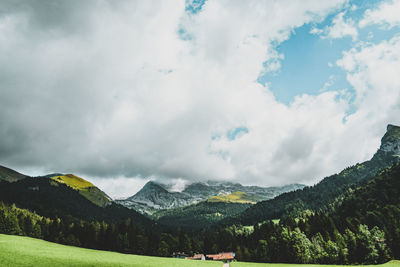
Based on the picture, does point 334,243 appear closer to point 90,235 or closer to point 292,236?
point 292,236

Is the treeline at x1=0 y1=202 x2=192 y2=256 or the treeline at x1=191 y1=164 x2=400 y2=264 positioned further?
the treeline at x1=0 y1=202 x2=192 y2=256

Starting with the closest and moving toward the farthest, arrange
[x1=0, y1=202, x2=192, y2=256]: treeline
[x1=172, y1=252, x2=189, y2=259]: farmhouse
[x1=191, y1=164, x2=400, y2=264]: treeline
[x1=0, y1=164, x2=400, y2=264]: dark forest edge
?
[x1=191, y1=164, x2=400, y2=264]: treeline, [x1=0, y1=164, x2=400, y2=264]: dark forest edge, [x1=0, y1=202, x2=192, y2=256]: treeline, [x1=172, y1=252, x2=189, y2=259]: farmhouse

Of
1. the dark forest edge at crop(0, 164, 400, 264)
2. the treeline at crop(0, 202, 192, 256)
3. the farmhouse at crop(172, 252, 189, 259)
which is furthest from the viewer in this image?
the farmhouse at crop(172, 252, 189, 259)

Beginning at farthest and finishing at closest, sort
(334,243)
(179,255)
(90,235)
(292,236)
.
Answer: (179,255) < (90,235) < (292,236) < (334,243)

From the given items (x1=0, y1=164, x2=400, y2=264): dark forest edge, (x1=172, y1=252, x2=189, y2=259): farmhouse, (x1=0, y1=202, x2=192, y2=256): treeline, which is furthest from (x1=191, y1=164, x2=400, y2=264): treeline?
(x1=0, y1=202, x2=192, y2=256): treeline

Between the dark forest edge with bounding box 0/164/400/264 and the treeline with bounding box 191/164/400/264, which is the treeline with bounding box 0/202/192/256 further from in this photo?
the treeline with bounding box 191/164/400/264

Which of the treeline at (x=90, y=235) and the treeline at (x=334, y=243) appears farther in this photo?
the treeline at (x=90, y=235)

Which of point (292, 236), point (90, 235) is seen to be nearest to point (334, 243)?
point (292, 236)

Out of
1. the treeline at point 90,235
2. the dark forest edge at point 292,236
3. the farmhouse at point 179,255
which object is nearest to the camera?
the dark forest edge at point 292,236

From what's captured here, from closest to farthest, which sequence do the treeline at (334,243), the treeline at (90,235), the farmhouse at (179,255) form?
the treeline at (334,243) < the treeline at (90,235) < the farmhouse at (179,255)

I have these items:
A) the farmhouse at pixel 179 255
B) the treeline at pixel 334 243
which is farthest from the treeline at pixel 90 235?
the treeline at pixel 334 243

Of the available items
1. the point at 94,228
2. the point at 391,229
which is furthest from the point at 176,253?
the point at 391,229

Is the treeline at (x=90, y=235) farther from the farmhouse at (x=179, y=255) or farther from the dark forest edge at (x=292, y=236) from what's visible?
the farmhouse at (x=179, y=255)

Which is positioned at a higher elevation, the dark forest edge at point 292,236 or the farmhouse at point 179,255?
the dark forest edge at point 292,236
